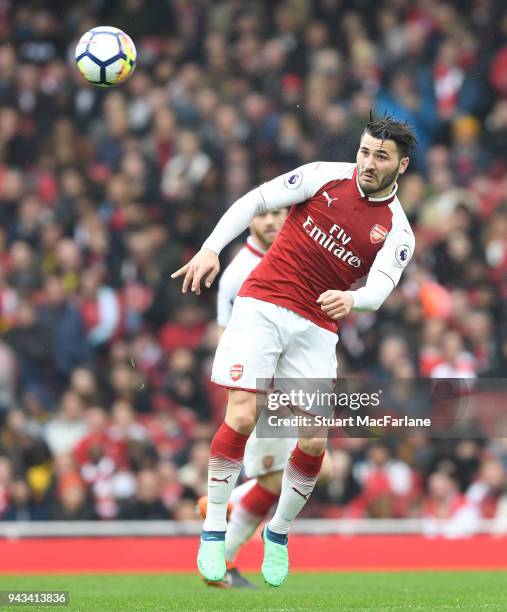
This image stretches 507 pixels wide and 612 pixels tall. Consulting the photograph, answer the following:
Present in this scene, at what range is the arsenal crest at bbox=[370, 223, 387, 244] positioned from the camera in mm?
7293

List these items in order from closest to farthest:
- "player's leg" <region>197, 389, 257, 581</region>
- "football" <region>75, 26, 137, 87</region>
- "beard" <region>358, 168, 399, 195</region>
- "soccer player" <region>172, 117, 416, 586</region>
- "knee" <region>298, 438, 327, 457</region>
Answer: "player's leg" <region>197, 389, 257, 581</region> < "soccer player" <region>172, 117, 416, 586</region> < "beard" <region>358, 168, 399, 195</region> < "knee" <region>298, 438, 327, 457</region> < "football" <region>75, 26, 137, 87</region>

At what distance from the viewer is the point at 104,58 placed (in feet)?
29.6

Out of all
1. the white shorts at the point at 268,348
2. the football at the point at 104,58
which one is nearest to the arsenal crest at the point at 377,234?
the white shorts at the point at 268,348

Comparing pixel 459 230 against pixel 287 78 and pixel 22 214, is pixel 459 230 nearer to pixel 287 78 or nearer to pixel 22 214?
pixel 287 78

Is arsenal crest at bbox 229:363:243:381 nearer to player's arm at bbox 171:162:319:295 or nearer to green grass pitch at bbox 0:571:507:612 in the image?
player's arm at bbox 171:162:319:295

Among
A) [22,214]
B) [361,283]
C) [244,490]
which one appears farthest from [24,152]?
[361,283]

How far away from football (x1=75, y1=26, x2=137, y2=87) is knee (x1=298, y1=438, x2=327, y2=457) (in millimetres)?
→ 2958

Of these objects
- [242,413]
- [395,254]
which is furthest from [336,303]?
[242,413]

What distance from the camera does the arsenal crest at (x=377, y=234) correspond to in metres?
7.29

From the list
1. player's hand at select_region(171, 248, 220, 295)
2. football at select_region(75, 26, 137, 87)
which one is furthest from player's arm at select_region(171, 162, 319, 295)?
football at select_region(75, 26, 137, 87)

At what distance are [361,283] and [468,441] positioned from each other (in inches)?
220

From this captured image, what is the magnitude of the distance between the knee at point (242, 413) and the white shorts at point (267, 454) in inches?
63.5

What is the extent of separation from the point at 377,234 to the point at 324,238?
29 centimetres

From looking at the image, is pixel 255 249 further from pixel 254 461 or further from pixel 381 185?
pixel 381 185
